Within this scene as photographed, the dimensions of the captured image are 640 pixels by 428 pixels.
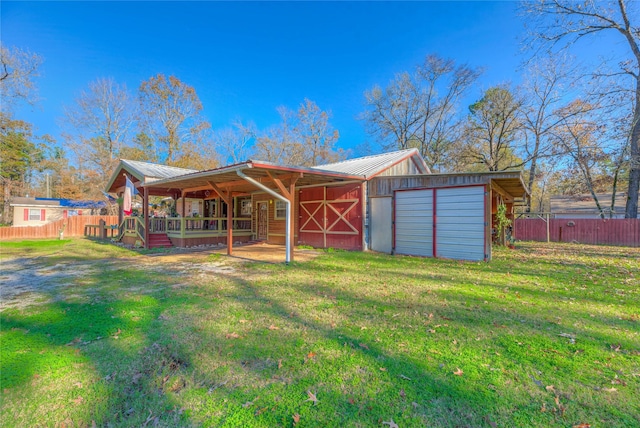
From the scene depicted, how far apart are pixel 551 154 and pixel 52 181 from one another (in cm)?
4938

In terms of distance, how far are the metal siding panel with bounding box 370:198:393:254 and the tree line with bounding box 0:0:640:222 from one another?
8997mm

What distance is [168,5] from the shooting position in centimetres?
1095

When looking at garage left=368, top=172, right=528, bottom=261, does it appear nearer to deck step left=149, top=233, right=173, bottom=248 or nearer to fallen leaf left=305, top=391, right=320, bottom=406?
fallen leaf left=305, top=391, right=320, bottom=406

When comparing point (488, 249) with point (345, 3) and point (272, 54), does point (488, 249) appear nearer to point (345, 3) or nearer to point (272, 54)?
point (345, 3)

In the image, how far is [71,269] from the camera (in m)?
7.58

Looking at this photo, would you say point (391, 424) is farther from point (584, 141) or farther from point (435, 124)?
point (435, 124)

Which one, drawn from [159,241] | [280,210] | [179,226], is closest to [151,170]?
[179,226]

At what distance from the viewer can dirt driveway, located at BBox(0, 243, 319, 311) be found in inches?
203

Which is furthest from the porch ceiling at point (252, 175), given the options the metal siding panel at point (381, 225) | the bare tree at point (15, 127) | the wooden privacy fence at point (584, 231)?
the bare tree at point (15, 127)

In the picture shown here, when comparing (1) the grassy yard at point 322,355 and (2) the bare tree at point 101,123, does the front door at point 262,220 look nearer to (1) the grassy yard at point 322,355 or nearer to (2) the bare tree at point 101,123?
(1) the grassy yard at point 322,355

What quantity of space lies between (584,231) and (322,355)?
18597mm

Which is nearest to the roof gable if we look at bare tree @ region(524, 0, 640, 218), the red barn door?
the red barn door

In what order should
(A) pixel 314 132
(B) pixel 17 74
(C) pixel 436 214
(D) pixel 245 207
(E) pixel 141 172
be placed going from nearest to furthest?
1. (C) pixel 436 214
2. (E) pixel 141 172
3. (D) pixel 245 207
4. (B) pixel 17 74
5. (A) pixel 314 132

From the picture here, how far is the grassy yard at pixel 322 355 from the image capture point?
2072mm
